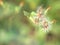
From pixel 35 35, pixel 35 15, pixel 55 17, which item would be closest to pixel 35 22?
pixel 35 15

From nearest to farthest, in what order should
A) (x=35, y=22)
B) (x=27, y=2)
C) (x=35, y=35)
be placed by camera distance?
(x=35, y=22) → (x=35, y=35) → (x=27, y=2)

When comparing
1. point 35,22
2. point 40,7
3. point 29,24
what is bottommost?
point 35,22

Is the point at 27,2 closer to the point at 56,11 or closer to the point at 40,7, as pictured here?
the point at 40,7

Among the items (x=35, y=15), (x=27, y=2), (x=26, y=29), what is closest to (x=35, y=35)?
(x=26, y=29)

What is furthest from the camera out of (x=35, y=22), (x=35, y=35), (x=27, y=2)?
(x=27, y=2)

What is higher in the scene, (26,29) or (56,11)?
(56,11)

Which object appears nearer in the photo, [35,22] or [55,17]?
[35,22]
